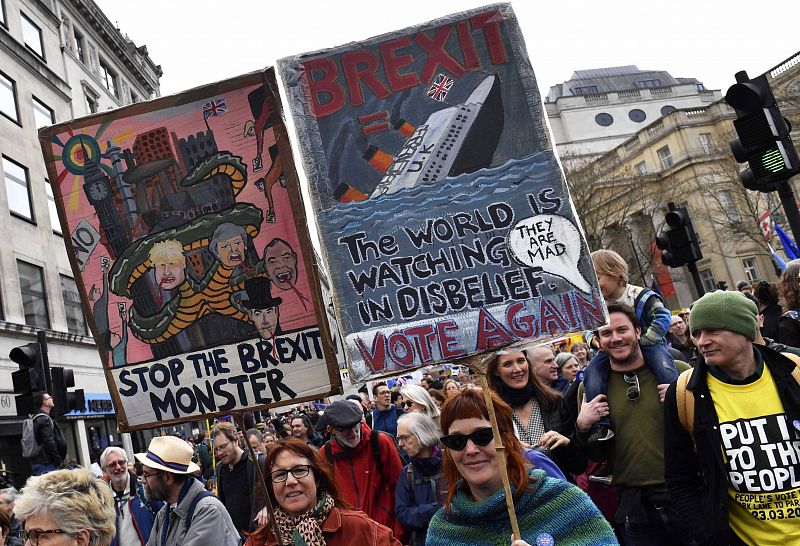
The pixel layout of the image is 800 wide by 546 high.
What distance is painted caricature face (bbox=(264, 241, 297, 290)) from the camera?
4086 millimetres

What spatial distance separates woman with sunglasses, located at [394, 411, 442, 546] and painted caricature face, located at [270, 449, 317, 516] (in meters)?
1.71

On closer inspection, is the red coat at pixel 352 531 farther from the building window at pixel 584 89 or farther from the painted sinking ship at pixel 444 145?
the building window at pixel 584 89

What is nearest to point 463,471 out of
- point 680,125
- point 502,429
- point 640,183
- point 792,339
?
point 502,429

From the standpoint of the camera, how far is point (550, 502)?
283 centimetres

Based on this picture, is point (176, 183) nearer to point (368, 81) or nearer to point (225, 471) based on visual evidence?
point (368, 81)

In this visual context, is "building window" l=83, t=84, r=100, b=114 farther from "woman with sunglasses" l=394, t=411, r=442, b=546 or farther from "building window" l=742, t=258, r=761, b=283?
"building window" l=742, t=258, r=761, b=283

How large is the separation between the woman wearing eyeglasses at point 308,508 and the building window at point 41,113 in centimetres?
2632

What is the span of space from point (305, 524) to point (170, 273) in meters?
1.57

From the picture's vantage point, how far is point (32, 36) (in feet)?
92.9

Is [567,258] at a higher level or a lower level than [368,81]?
lower

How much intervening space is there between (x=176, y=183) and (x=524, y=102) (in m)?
1.97

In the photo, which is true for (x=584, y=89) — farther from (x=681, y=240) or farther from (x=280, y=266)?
(x=280, y=266)

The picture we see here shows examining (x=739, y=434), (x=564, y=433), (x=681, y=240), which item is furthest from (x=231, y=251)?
(x=681, y=240)

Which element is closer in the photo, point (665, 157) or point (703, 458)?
point (703, 458)
